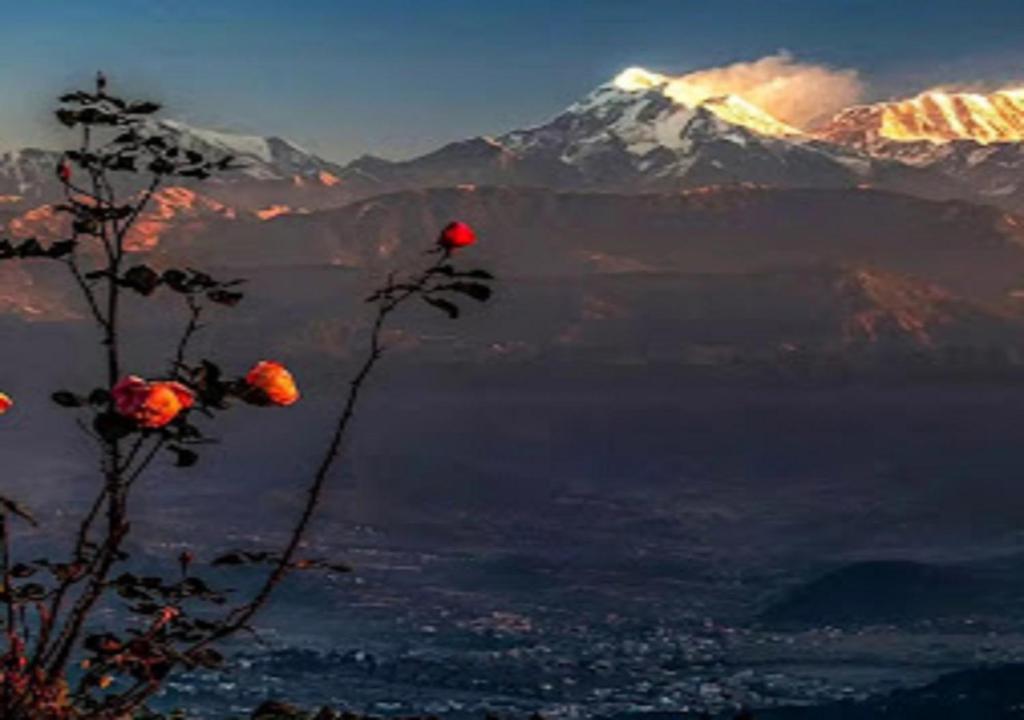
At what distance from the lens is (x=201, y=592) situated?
28.0 ft

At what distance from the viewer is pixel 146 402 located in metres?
6.72

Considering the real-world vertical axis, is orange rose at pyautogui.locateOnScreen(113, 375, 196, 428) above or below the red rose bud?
below

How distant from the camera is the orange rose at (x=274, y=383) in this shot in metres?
7.18

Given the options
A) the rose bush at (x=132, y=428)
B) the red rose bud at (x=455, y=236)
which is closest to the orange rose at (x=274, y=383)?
the rose bush at (x=132, y=428)

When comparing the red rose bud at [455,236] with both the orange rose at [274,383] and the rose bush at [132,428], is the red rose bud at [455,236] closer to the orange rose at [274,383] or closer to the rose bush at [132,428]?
the rose bush at [132,428]

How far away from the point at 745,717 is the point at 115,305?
460 centimetres

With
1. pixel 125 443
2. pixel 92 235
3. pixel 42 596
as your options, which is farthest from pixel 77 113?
pixel 42 596

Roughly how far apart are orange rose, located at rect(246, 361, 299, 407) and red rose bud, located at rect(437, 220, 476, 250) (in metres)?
1.06

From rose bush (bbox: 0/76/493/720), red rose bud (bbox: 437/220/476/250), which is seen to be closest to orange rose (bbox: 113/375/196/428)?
rose bush (bbox: 0/76/493/720)

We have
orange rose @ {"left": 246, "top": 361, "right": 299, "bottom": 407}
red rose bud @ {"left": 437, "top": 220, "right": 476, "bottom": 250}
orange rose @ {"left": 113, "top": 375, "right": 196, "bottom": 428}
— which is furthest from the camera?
red rose bud @ {"left": 437, "top": 220, "right": 476, "bottom": 250}

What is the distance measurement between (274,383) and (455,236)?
1.20m

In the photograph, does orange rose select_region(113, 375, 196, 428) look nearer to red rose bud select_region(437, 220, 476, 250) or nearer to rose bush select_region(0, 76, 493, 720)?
rose bush select_region(0, 76, 493, 720)

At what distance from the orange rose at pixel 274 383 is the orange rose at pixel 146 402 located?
1.47 ft

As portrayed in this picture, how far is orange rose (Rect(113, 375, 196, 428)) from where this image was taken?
22.0 ft
